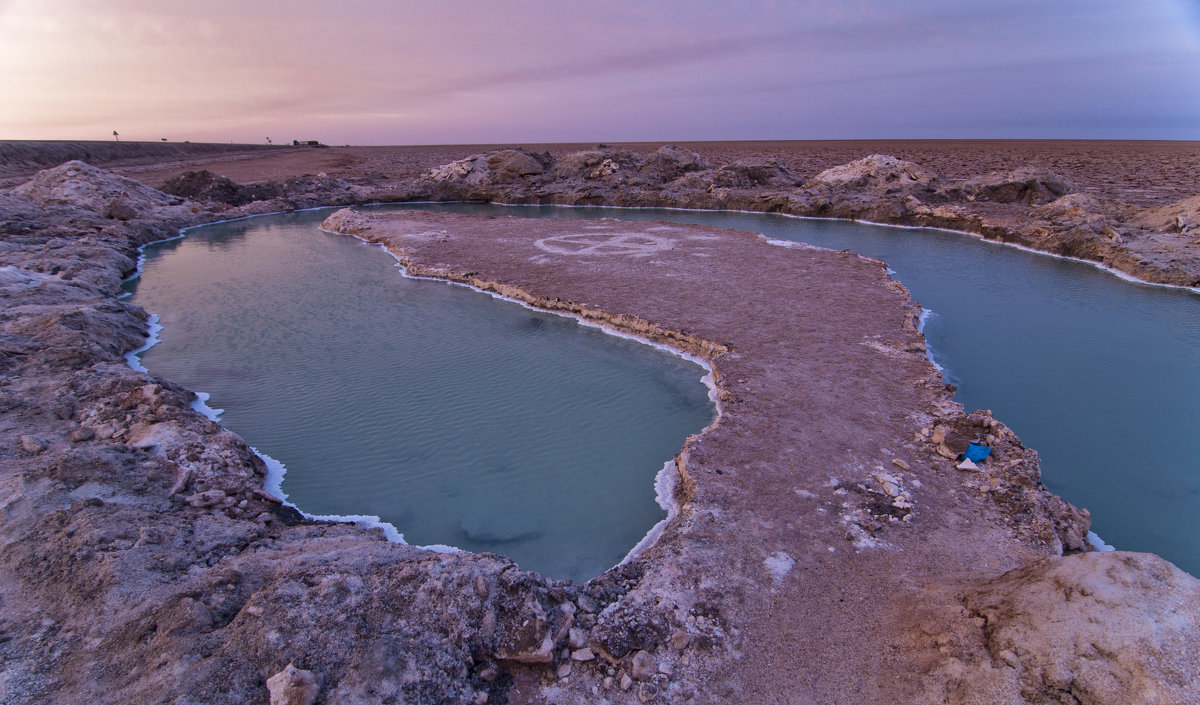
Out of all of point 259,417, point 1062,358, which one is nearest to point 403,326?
point 259,417

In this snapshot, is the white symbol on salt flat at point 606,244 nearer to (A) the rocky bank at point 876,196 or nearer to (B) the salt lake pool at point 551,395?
(B) the salt lake pool at point 551,395

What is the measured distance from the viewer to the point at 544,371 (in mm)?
10492

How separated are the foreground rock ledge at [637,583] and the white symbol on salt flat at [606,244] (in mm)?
10461

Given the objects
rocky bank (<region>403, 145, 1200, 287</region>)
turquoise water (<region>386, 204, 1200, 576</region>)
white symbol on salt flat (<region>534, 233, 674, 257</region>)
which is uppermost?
rocky bank (<region>403, 145, 1200, 287</region>)

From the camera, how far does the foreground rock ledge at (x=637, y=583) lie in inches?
144

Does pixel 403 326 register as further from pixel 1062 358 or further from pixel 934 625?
pixel 1062 358

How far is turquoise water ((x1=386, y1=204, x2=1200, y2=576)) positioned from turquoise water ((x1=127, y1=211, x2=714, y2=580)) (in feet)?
16.7

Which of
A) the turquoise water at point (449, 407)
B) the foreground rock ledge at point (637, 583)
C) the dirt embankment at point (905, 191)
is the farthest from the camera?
the dirt embankment at point (905, 191)

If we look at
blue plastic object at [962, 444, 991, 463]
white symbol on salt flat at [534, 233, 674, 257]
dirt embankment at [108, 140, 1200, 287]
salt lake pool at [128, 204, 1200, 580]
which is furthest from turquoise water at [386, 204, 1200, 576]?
white symbol on salt flat at [534, 233, 674, 257]

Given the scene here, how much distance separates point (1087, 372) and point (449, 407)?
39.2 feet

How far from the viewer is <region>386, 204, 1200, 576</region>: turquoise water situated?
23.0 feet

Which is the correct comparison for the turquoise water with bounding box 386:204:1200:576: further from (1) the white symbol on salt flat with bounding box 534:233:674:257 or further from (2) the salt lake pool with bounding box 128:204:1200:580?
(1) the white symbol on salt flat with bounding box 534:233:674:257

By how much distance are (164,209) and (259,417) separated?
25.5m

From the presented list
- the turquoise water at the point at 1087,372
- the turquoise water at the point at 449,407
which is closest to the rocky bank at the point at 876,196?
the turquoise water at the point at 1087,372
